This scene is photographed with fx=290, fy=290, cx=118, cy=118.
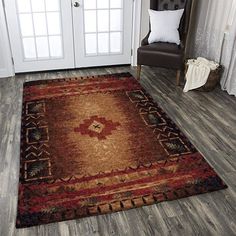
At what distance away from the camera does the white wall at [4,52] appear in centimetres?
361

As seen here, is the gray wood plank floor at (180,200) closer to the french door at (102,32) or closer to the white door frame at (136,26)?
the white door frame at (136,26)

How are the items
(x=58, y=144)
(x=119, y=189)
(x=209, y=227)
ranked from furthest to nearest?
(x=58, y=144), (x=119, y=189), (x=209, y=227)

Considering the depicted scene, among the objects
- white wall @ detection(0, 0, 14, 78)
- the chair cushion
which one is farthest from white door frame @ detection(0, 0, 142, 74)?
the chair cushion

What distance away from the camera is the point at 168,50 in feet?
11.6

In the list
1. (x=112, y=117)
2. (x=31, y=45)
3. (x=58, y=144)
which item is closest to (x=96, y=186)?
(x=58, y=144)

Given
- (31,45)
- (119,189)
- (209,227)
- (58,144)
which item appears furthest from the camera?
(31,45)

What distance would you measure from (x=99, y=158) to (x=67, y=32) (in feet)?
7.06

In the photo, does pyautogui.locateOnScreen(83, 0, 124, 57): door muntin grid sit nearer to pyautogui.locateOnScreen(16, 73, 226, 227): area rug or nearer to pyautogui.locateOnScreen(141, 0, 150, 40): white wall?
pyautogui.locateOnScreen(141, 0, 150, 40): white wall

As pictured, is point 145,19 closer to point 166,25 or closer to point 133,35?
point 133,35

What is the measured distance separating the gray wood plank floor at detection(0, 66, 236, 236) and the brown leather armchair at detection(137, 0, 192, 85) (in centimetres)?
29

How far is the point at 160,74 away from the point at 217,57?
31.3 inches

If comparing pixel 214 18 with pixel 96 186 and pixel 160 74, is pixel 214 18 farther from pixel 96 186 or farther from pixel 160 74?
pixel 96 186

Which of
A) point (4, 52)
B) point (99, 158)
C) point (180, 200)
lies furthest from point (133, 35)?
point (180, 200)

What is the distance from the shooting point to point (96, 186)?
7.06 feet
